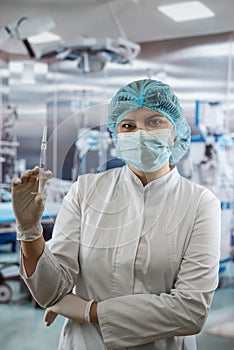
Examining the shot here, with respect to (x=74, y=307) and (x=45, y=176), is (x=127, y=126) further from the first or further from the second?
(x=74, y=307)

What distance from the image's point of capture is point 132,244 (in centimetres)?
127

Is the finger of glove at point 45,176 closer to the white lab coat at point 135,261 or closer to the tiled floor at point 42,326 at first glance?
the white lab coat at point 135,261

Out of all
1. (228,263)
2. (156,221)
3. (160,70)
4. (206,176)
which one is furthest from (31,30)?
(156,221)

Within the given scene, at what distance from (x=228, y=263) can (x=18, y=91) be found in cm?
176

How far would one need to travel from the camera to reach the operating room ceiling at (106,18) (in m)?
2.90

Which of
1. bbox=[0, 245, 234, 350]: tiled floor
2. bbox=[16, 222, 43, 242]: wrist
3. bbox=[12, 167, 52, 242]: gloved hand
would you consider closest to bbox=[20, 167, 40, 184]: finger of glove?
bbox=[12, 167, 52, 242]: gloved hand

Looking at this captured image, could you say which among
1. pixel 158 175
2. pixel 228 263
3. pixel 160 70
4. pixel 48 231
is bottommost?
pixel 228 263

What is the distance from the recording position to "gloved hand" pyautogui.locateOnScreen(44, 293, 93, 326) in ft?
4.04

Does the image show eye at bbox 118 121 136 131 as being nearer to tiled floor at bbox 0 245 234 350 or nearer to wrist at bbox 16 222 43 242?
wrist at bbox 16 222 43 242

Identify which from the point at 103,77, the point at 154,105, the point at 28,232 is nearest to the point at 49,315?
the point at 28,232

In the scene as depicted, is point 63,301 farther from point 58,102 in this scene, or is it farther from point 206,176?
point 58,102

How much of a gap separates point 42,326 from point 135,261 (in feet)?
6.01

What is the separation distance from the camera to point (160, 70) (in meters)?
3.04

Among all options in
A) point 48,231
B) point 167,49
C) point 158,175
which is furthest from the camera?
point 167,49
